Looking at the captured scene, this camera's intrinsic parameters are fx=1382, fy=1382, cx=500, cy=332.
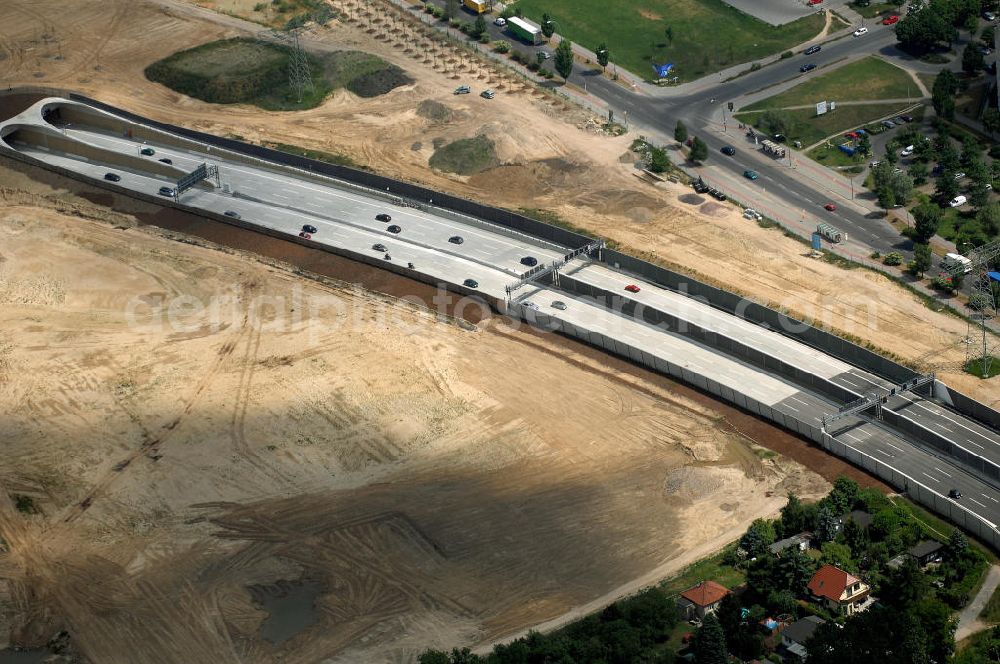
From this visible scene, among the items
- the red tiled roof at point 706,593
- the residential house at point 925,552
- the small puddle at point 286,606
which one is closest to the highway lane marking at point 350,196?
the small puddle at point 286,606

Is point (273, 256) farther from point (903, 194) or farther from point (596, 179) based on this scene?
point (903, 194)

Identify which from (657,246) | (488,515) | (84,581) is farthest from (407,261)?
(84,581)

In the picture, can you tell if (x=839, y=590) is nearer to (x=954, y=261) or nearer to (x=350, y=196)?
(x=954, y=261)

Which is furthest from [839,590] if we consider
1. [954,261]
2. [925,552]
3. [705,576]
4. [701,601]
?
[954,261]

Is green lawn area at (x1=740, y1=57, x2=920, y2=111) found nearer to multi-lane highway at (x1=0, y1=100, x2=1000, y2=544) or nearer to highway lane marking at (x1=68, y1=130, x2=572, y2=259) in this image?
highway lane marking at (x1=68, y1=130, x2=572, y2=259)

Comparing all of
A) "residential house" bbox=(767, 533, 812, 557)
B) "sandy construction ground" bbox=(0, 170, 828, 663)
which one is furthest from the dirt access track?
"residential house" bbox=(767, 533, 812, 557)
